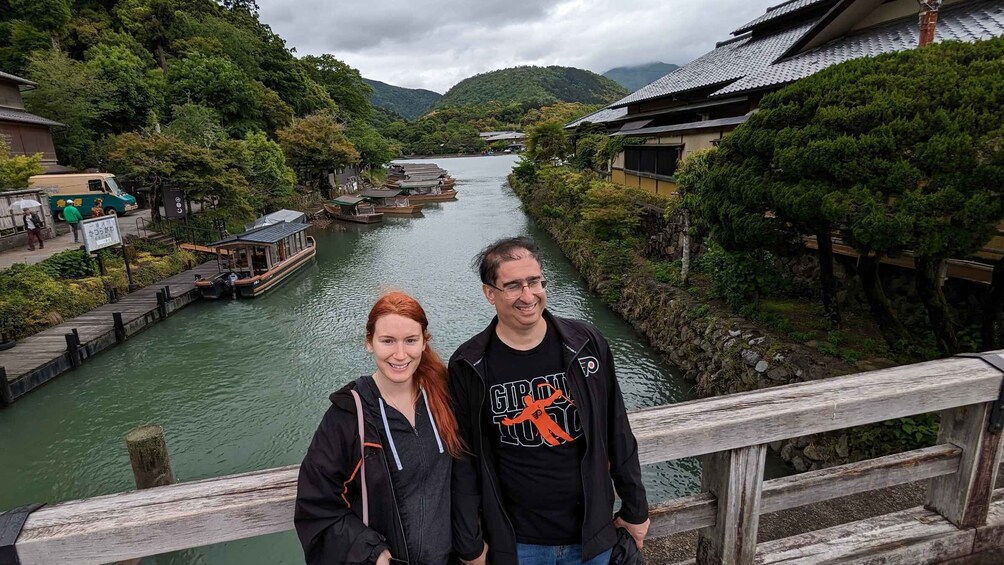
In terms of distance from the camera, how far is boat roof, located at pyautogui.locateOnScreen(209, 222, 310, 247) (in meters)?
16.9

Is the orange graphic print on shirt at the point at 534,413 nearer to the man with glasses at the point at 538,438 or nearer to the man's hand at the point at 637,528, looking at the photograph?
the man with glasses at the point at 538,438

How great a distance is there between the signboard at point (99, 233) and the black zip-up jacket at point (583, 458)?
1634 cm

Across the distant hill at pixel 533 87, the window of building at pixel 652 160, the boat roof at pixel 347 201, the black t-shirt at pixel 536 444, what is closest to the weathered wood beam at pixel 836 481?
the black t-shirt at pixel 536 444

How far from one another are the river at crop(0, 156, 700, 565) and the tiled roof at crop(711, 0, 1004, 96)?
22.3ft

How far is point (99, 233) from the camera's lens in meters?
13.8

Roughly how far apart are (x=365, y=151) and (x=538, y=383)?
49.7 metres

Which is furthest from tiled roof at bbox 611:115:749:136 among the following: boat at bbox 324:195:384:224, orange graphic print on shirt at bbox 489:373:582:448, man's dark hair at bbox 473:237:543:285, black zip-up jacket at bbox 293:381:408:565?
boat at bbox 324:195:384:224

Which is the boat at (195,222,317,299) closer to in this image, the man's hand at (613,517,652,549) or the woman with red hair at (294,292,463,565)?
the woman with red hair at (294,292,463,565)

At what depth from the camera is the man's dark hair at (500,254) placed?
159 centimetres

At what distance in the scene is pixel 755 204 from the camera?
770 cm

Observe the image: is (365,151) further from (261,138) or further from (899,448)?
(899,448)

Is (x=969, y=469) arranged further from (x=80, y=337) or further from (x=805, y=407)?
(x=80, y=337)

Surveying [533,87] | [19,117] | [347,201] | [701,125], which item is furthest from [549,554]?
[533,87]

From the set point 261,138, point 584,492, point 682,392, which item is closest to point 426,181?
point 261,138
